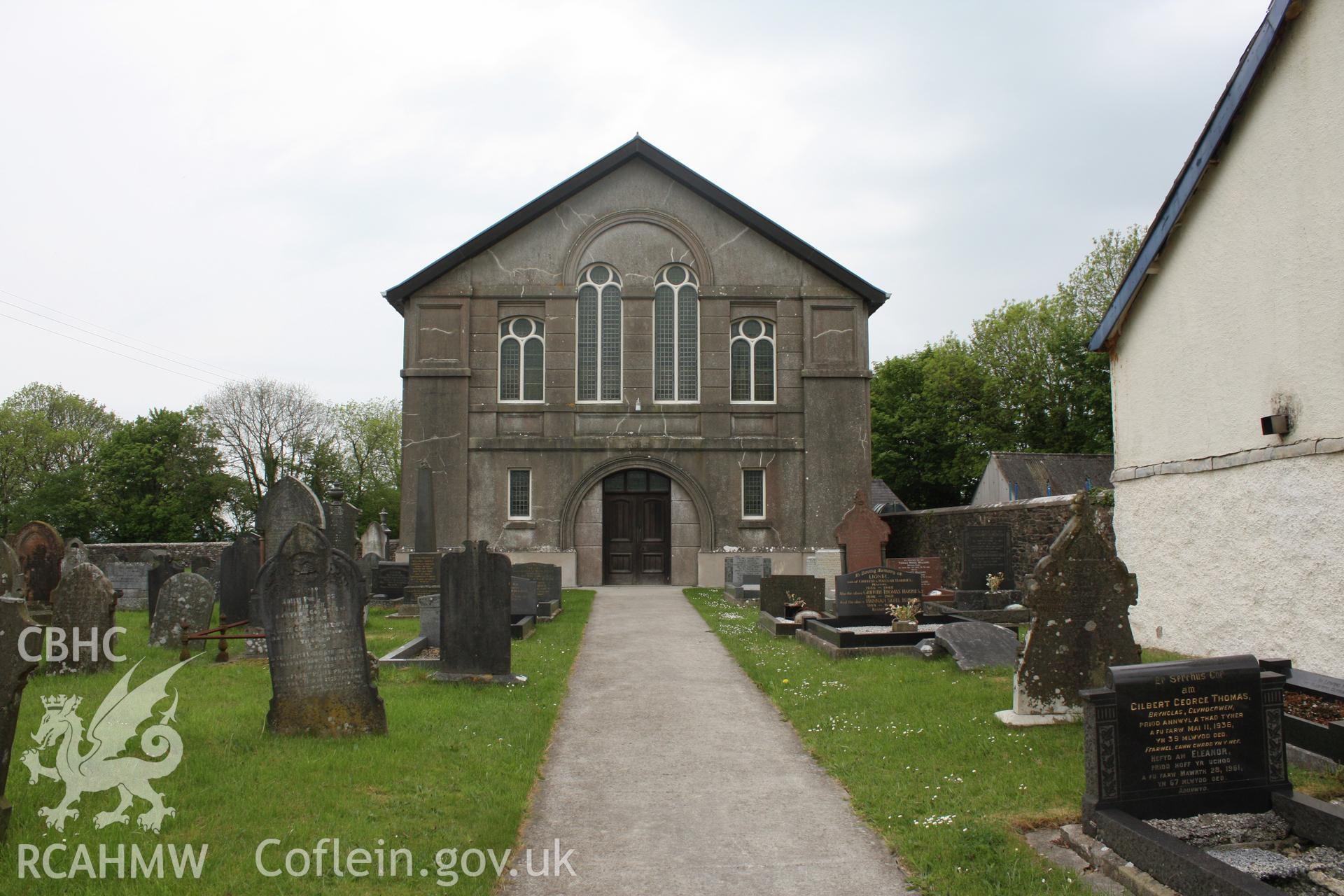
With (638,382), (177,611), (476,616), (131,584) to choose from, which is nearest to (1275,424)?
(476,616)

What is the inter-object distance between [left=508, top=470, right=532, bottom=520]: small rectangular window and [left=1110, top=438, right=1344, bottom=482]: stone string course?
15.2 metres

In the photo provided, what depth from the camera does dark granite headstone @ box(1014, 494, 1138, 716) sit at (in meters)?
7.59

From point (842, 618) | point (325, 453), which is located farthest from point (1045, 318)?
point (325, 453)

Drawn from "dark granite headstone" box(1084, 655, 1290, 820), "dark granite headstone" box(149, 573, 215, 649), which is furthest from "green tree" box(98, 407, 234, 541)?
"dark granite headstone" box(1084, 655, 1290, 820)

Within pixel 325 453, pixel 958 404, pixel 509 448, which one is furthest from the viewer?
pixel 325 453

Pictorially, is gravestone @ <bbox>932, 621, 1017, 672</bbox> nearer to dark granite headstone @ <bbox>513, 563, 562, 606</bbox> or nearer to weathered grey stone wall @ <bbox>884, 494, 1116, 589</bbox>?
weathered grey stone wall @ <bbox>884, 494, 1116, 589</bbox>

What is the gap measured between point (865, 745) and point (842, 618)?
6495mm

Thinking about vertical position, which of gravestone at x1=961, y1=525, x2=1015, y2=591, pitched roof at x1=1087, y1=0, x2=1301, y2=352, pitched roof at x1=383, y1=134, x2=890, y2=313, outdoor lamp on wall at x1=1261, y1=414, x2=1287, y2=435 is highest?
pitched roof at x1=383, y1=134, x2=890, y2=313

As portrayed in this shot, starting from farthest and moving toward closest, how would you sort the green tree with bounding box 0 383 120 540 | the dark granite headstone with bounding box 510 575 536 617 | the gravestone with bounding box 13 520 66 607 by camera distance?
the green tree with bounding box 0 383 120 540
the gravestone with bounding box 13 520 66 607
the dark granite headstone with bounding box 510 575 536 617

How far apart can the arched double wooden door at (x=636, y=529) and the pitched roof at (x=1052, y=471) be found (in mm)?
20393

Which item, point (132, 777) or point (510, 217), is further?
point (510, 217)

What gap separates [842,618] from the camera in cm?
1365

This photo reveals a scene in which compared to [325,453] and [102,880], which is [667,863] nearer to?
[102,880]

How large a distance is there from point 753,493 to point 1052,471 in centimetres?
2053
